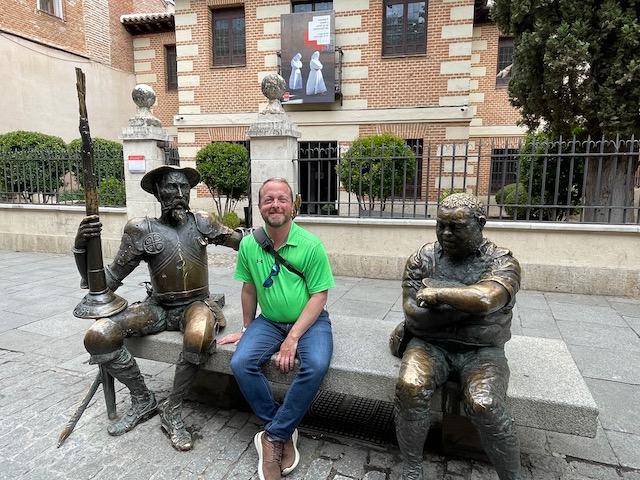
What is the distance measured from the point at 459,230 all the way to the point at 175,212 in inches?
71.0

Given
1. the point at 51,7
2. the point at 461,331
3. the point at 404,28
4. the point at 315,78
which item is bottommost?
the point at 461,331

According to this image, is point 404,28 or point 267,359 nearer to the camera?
point 267,359

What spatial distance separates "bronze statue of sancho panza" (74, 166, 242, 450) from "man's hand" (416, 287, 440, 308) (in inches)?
51.2

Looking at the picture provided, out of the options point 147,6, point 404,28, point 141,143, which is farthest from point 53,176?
point 147,6

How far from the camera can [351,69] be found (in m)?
11.4

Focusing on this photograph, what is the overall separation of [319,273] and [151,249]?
1125mm

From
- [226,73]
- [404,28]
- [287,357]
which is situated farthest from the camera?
[226,73]

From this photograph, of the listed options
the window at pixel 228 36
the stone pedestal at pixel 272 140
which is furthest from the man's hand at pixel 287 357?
the window at pixel 228 36

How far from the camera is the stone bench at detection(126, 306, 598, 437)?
6.82 feet

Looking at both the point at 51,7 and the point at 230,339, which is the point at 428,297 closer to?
the point at 230,339

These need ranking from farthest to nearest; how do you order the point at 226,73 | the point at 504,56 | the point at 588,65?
the point at 504,56
the point at 226,73
the point at 588,65

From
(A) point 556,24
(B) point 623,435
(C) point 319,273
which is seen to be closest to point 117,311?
(C) point 319,273

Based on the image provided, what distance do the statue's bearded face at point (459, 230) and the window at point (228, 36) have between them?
11.6 meters

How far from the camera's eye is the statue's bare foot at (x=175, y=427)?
2518 mm
